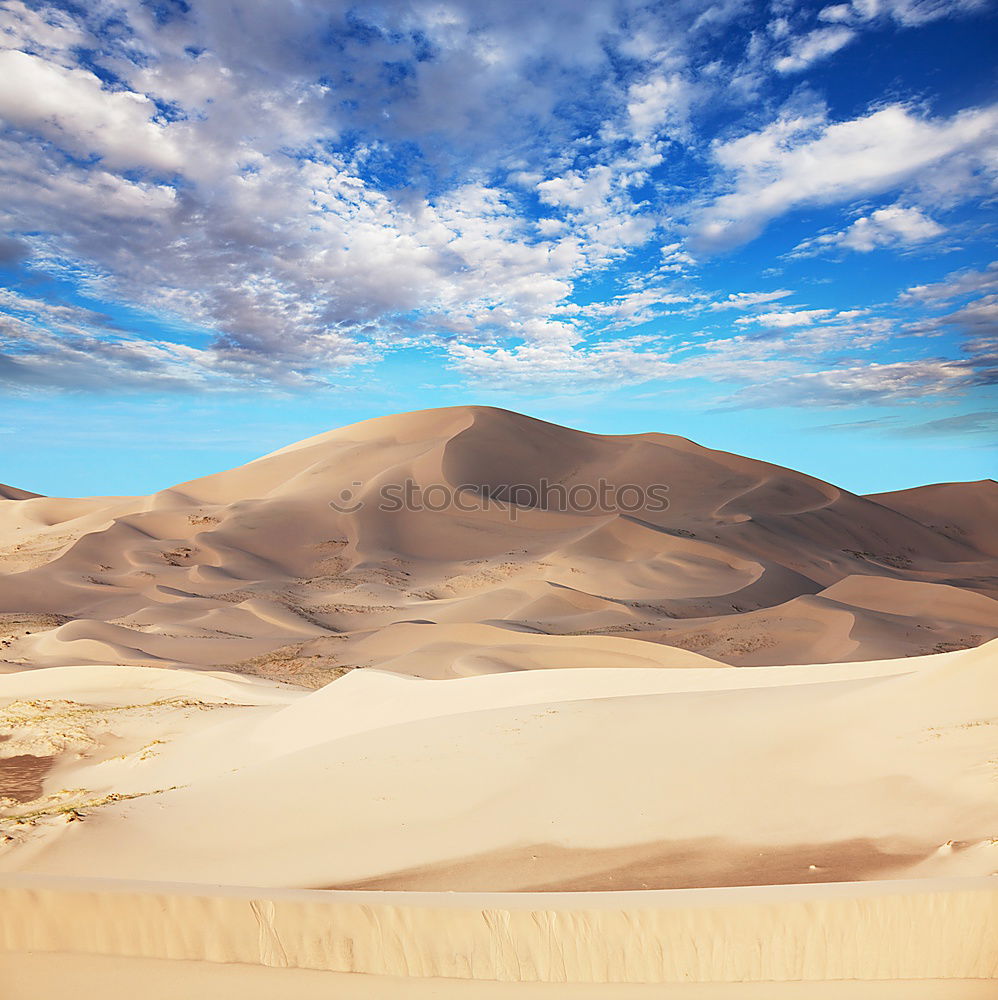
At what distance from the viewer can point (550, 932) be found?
2.35 m

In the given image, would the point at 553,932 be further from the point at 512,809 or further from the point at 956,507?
the point at 956,507

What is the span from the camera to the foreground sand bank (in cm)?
231

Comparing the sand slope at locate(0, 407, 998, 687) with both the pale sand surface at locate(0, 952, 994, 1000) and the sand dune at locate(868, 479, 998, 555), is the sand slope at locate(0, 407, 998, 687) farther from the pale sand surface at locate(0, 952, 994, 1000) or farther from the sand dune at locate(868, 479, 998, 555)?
the pale sand surface at locate(0, 952, 994, 1000)

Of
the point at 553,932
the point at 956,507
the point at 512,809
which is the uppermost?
the point at 956,507

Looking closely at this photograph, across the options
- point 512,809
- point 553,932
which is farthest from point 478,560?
point 553,932

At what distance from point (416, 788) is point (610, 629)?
33.3 feet

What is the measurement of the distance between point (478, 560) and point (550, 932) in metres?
21.2

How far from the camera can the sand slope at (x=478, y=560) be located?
46.2 ft

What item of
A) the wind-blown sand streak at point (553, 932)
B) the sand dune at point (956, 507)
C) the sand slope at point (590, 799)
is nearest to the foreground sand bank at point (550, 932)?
the wind-blown sand streak at point (553, 932)

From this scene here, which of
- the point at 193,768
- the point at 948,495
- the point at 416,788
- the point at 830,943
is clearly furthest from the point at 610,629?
the point at 948,495

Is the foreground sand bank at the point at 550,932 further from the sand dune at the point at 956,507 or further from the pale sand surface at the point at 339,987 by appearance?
the sand dune at the point at 956,507

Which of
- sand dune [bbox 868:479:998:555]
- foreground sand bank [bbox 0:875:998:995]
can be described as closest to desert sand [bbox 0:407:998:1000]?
foreground sand bank [bbox 0:875:998:995]

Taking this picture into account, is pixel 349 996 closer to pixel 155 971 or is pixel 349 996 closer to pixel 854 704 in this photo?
pixel 155 971

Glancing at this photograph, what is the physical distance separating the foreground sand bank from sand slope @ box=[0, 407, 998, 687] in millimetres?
8470
